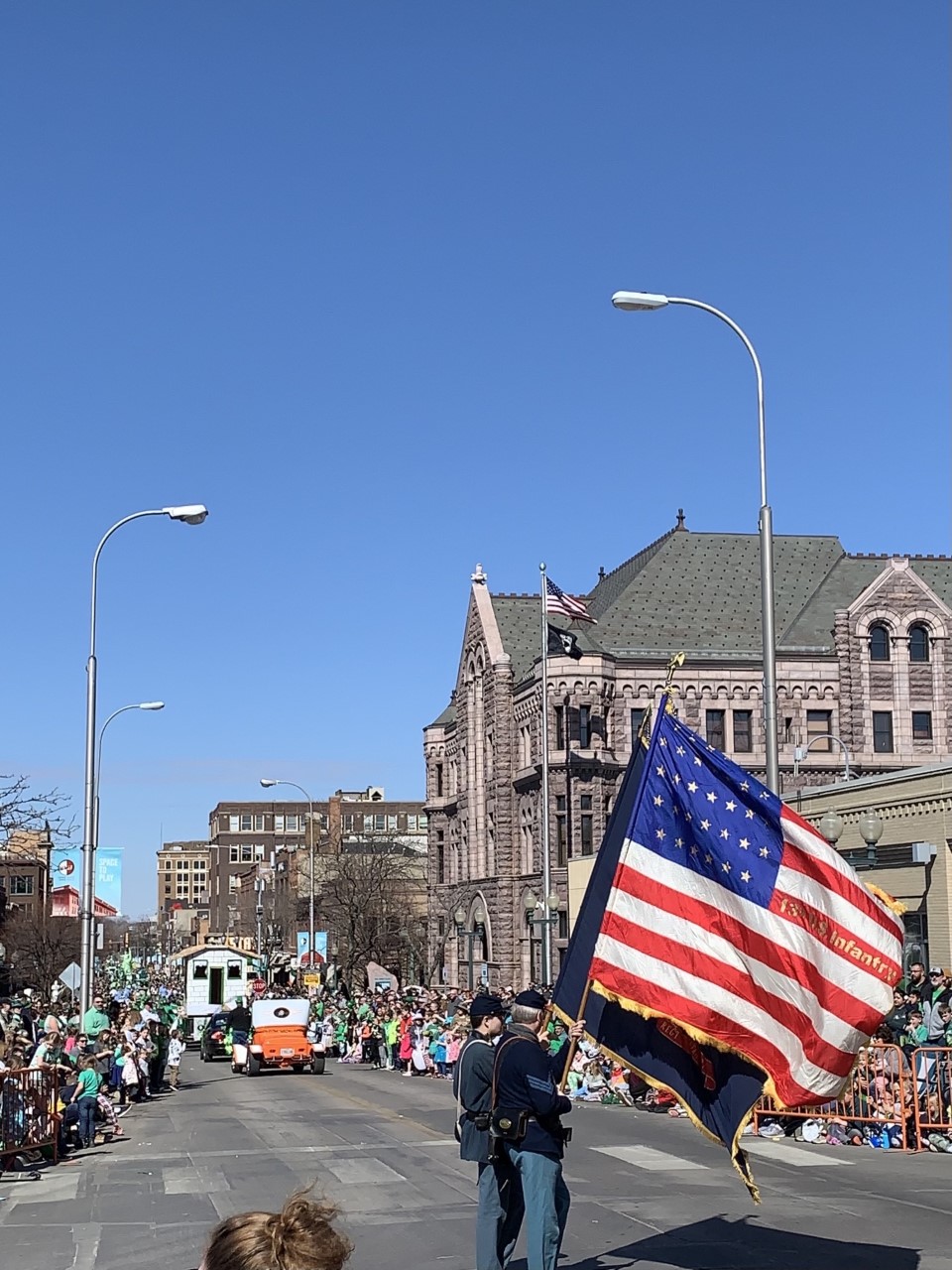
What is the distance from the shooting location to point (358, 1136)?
1995cm

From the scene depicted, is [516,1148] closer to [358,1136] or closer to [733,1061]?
[733,1061]

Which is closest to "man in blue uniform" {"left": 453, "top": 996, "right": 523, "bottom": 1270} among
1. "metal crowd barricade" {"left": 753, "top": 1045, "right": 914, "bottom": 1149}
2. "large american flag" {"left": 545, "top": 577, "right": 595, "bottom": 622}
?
"metal crowd barricade" {"left": 753, "top": 1045, "right": 914, "bottom": 1149}

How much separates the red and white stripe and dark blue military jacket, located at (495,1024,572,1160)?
659 millimetres

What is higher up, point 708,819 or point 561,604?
point 561,604

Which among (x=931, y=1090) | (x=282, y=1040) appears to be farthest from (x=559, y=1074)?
(x=282, y=1040)

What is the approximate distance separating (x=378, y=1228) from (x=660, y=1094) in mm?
12354

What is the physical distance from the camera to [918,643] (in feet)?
205

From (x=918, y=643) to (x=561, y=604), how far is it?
21940 millimetres

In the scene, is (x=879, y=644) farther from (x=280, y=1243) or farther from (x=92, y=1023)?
(x=280, y=1243)

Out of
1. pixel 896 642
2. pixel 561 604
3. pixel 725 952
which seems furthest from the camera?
pixel 896 642

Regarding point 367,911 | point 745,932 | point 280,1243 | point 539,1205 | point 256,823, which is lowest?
point 367,911

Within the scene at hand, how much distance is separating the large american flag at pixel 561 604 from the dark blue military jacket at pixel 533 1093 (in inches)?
1449

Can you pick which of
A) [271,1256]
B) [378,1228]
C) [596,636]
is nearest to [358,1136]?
[378,1228]

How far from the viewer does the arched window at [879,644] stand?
6312 centimetres
